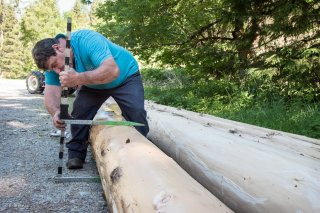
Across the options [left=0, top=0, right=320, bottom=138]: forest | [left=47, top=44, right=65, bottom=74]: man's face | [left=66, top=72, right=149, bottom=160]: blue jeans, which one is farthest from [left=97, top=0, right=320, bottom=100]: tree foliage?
[left=47, top=44, right=65, bottom=74]: man's face

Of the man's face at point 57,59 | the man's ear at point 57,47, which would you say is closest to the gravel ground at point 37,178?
the man's face at point 57,59

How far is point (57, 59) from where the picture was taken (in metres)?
3.64

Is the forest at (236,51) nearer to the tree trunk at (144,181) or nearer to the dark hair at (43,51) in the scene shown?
A: the tree trunk at (144,181)

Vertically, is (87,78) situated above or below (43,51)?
below

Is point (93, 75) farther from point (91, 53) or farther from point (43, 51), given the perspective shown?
point (43, 51)

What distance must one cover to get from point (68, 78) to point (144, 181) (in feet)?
4.74

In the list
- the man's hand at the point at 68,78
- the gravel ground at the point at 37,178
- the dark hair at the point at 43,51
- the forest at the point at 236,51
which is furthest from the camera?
the forest at the point at 236,51

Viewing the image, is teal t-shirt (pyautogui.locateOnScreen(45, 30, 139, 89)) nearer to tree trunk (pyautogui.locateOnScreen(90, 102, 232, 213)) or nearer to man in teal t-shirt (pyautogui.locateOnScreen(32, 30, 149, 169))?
man in teal t-shirt (pyautogui.locateOnScreen(32, 30, 149, 169))

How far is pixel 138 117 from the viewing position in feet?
14.0

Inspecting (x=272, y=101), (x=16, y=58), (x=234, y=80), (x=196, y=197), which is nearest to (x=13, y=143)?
(x=196, y=197)

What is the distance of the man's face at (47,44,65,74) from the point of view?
362 centimetres

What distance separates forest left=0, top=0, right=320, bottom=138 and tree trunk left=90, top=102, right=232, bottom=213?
3.04 m

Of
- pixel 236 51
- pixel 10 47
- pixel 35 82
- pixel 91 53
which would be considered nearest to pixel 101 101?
pixel 91 53

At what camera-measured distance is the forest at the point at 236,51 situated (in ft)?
23.1
